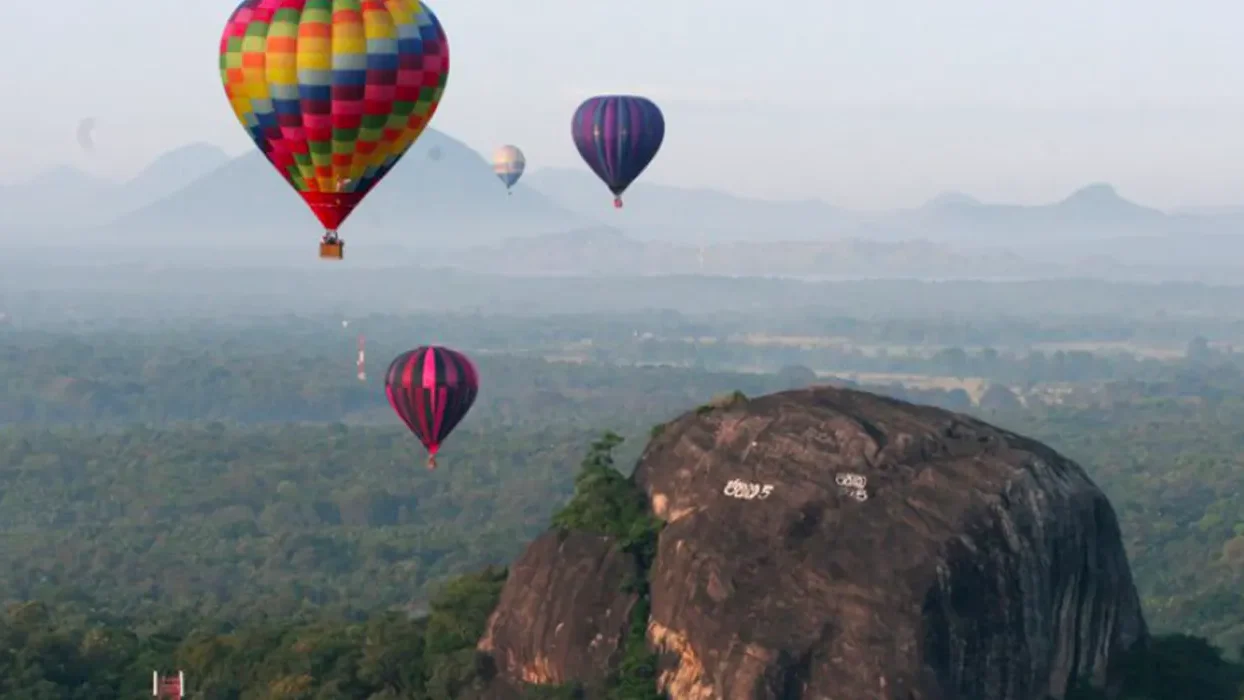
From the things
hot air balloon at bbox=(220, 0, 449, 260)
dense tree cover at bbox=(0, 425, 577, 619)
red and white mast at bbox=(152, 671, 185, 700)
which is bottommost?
dense tree cover at bbox=(0, 425, 577, 619)

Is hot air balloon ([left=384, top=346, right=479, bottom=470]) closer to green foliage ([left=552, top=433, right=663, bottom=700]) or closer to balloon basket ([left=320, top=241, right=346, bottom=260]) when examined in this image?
balloon basket ([left=320, top=241, right=346, bottom=260])

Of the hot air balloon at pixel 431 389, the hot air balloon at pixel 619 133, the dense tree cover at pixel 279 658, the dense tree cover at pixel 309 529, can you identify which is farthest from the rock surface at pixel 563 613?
the hot air balloon at pixel 619 133

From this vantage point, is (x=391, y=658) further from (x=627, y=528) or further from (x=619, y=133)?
(x=619, y=133)

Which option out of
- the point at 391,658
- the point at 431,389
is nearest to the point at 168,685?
the point at 391,658

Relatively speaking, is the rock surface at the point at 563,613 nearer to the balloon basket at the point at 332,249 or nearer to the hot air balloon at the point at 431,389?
the balloon basket at the point at 332,249

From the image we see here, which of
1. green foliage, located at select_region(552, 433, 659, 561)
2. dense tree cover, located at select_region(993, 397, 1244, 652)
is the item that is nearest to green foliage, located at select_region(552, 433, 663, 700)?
green foliage, located at select_region(552, 433, 659, 561)
